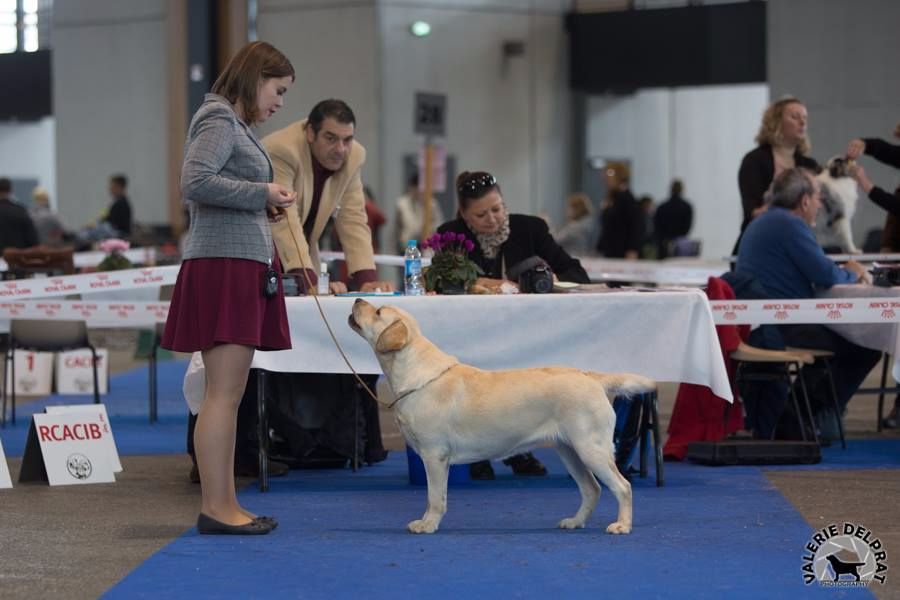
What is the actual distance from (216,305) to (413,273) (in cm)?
160

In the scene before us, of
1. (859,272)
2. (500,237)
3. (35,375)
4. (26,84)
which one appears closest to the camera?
(500,237)

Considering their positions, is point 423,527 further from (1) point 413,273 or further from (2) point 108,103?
(2) point 108,103

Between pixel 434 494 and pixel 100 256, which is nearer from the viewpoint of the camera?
pixel 434 494

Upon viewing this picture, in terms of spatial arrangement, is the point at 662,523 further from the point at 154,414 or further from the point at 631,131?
the point at 631,131

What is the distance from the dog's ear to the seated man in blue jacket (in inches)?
101

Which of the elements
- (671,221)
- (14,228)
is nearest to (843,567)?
(14,228)

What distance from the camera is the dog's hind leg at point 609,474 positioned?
14.2ft

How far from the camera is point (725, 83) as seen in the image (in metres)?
17.0

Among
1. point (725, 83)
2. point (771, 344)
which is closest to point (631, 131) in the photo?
point (725, 83)

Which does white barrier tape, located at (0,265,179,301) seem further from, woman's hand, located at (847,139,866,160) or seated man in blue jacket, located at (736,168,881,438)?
woman's hand, located at (847,139,866,160)

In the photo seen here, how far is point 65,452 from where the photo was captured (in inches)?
226

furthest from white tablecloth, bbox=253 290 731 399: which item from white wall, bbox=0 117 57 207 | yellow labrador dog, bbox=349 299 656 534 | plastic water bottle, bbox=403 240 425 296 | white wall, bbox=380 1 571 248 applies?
white wall, bbox=0 117 57 207

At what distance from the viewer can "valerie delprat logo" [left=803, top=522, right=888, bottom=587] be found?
3820mm

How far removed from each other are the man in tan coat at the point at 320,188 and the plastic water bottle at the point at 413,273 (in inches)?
3.3
